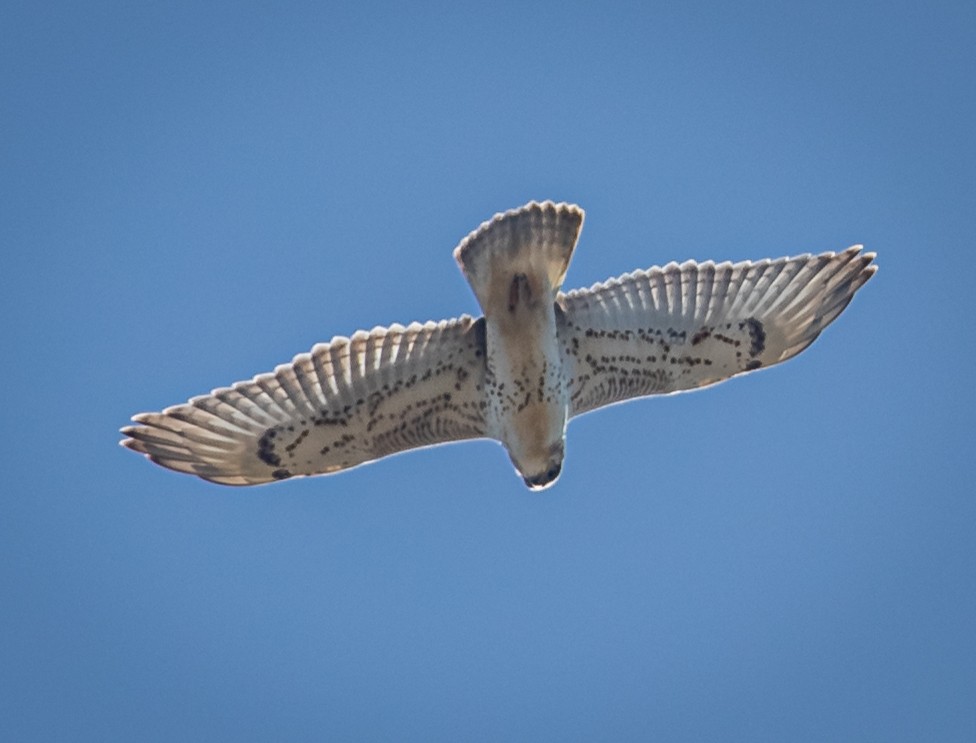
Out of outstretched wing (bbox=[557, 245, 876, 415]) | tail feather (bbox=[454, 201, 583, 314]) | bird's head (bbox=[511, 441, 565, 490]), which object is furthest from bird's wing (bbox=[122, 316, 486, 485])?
outstretched wing (bbox=[557, 245, 876, 415])

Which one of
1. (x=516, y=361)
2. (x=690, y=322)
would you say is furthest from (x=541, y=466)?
(x=690, y=322)

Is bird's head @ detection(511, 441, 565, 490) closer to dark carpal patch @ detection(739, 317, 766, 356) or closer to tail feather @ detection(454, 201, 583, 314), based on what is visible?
tail feather @ detection(454, 201, 583, 314)

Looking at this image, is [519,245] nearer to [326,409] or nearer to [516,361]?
[516,361]

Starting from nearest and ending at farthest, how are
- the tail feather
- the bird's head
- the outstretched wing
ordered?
the tail feather < the bird's head < the outstretched wing

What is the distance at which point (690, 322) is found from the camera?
9812 millimetres

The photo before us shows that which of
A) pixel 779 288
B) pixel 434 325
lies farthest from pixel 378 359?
pixel 779 288

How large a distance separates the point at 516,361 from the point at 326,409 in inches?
47.4

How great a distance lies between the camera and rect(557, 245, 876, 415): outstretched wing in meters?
9.77

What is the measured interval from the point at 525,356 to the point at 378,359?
0.90 meters

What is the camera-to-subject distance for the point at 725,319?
9.84 m

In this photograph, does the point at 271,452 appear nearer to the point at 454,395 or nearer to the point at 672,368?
the point at 454,395

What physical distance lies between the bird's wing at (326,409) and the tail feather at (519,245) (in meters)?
0.34

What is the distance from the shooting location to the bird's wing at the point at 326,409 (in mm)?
9453

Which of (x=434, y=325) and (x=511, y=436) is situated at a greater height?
(x=434, y=325)
